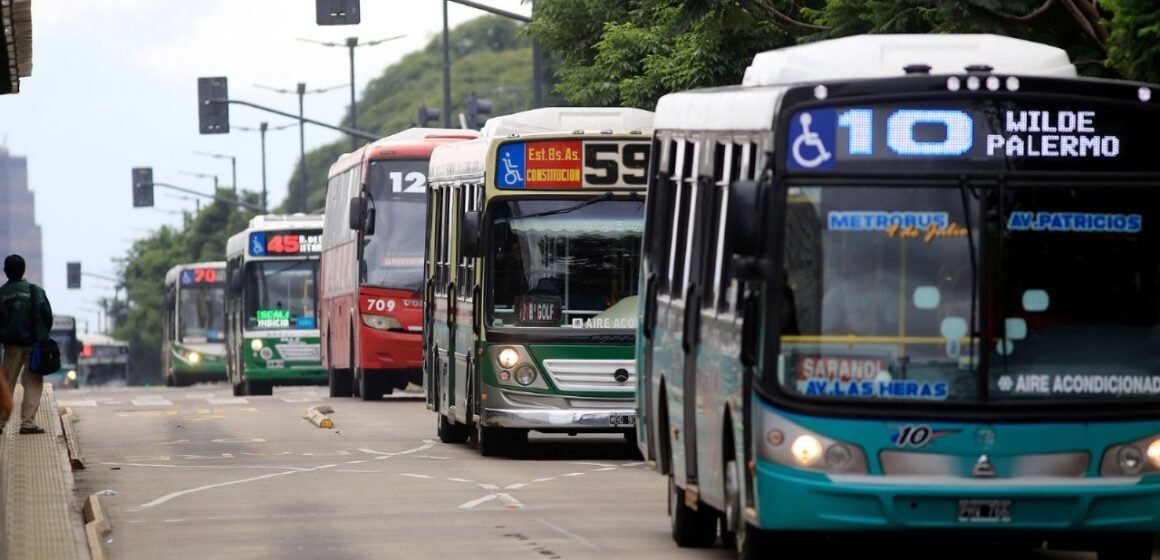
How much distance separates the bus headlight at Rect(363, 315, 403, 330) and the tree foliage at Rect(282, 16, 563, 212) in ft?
389

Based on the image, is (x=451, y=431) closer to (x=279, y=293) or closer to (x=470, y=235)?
(x=470, y=235)

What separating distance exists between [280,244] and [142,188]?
131 feet

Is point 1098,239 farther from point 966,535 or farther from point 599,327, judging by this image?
point 599,327

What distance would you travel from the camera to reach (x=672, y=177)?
15367 millimetres

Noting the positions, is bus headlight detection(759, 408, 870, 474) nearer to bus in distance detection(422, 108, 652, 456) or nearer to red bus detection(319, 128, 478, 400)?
bus in distance detection(422, 108, 652, 456)

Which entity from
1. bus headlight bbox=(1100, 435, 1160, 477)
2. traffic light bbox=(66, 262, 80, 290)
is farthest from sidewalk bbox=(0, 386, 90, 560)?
traffic light bbox=(66, 262, 80, 290)

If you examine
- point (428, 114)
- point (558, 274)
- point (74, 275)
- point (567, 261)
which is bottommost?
point (558, 274)

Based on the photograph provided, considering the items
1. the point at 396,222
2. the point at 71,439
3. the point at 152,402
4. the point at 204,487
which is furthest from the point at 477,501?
the point at 152,402

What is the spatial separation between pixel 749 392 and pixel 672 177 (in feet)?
10.7

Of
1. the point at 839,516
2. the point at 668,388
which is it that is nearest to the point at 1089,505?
the point at 839,516

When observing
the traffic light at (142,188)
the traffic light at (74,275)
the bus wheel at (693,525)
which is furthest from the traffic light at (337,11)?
the traffic light at (74,275)

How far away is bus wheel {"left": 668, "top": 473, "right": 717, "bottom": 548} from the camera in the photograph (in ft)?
49.3

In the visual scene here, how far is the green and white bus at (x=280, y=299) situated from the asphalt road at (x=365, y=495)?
666 inches

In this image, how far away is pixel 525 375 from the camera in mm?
22500
